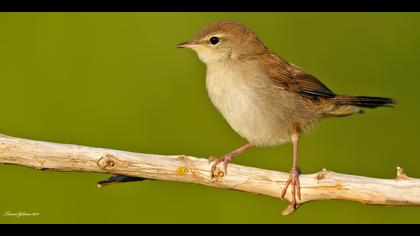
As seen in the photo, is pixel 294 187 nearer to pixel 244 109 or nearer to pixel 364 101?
pixel 244 109

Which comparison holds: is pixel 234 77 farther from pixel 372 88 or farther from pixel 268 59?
pixel 372 88

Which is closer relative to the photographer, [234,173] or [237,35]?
[234,173]

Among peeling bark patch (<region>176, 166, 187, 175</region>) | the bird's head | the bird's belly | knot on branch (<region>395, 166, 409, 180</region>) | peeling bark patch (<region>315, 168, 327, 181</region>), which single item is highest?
the bird's head

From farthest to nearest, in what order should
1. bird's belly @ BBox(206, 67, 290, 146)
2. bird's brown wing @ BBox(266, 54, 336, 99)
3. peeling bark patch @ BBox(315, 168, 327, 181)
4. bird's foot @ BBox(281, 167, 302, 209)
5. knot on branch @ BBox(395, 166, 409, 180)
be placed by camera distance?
bird's brown wing @ BBox(266, 54, 336, 99)
bird's belly @ BBox(206, 67, 290, 146)
bird's foot @ BBox(281, 167, 302, 209)
peeling bark patch @ BBox(315, 168, 327, 181)
knot on branch @ BBox(395, 166, 409, 180)

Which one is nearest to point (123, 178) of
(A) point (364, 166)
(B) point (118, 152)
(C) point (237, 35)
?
(B) point (118, 152)

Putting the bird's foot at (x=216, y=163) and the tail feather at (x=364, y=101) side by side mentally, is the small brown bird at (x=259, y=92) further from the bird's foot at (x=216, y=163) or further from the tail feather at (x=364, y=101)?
the bird's foot at (x=216, y=163)

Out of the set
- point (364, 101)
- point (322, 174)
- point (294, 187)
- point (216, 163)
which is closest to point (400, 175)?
point (322, 174)

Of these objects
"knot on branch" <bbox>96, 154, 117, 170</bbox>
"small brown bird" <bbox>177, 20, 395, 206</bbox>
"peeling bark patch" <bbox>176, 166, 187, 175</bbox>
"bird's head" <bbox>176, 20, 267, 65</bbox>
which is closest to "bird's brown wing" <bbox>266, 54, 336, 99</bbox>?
"small brown bird" <bbox>177, 20, 395, 206</bbox>

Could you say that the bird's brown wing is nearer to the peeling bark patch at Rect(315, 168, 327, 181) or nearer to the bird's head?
the bird's head
